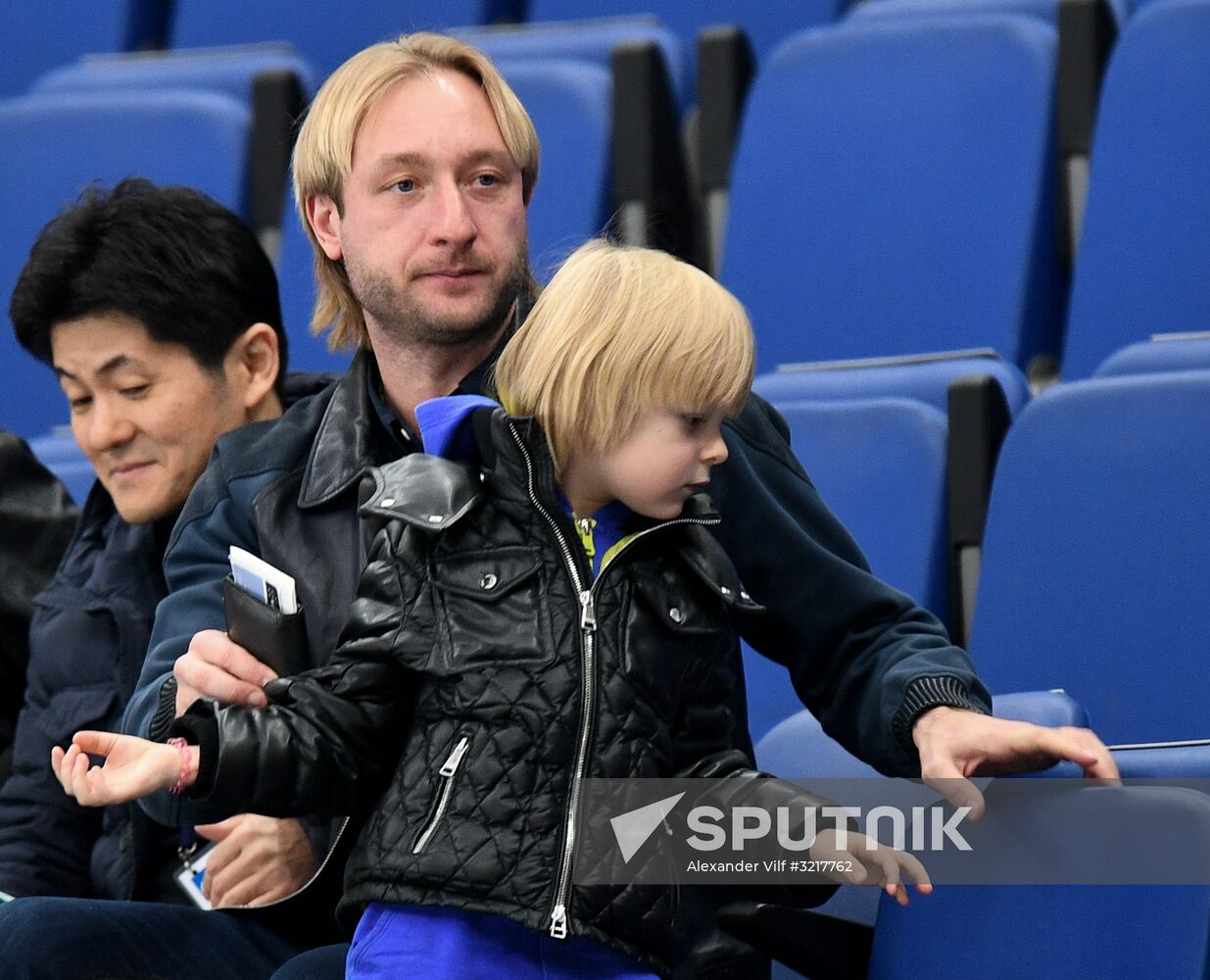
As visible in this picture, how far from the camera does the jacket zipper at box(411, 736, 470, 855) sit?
40.6 inches

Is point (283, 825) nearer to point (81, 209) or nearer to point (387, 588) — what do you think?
point (387, 588)

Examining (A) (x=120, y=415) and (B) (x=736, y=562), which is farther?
(A) (x=120, y=415)

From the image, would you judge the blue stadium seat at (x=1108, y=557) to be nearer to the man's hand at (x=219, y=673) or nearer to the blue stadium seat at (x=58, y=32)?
the man's hand at (x=219, y=673)

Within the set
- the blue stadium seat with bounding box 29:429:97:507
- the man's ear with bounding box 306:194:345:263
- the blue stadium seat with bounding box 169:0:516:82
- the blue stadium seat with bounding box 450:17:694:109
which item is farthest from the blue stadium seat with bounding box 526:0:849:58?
the man's ear with bounding box 306:194:345:263

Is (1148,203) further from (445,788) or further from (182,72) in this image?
(182,72)

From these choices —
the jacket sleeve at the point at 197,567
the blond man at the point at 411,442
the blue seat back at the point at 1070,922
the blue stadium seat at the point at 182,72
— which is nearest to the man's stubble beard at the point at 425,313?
the blond man at the point at 411,442

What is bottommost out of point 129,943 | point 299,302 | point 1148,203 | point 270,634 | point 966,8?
point 129,943

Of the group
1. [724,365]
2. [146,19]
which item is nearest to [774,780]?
[724,365]

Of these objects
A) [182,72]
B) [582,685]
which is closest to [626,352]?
[582,685]

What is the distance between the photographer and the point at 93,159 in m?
2.31

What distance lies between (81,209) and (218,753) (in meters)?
0.68

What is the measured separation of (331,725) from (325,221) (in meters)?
0.45

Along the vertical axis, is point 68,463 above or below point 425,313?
below

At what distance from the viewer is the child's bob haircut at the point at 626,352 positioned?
3.43 feet
